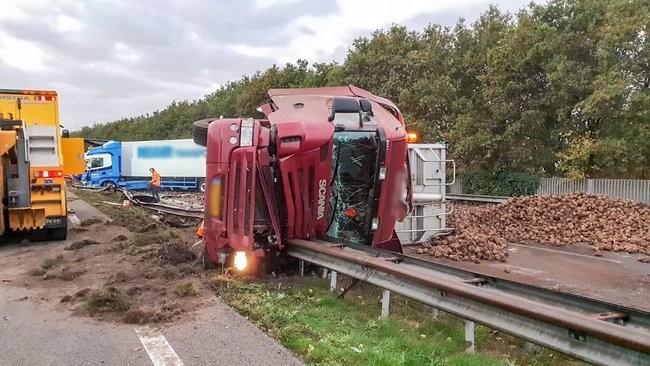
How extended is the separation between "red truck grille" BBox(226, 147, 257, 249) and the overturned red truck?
0.01 metres

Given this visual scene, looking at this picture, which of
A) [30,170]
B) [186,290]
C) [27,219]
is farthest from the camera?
[27,219]

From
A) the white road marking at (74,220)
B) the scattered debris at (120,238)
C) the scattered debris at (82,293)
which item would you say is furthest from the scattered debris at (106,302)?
the white road marking at (74,220)

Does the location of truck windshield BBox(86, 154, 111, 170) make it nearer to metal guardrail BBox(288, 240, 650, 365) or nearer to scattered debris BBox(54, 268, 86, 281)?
A: scattered debris BBox(54, 268, 86, 281)

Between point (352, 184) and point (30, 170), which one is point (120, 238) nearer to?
point (30, 170)

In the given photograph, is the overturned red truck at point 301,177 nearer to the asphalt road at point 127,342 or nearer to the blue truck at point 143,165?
the asphalt road at point 127,342

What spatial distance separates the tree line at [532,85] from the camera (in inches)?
974

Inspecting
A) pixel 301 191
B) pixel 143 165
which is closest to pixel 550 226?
pixel 301 191

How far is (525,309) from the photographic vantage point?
3.67 meters

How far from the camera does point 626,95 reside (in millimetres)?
24531

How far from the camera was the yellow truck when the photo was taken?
10523 millimetres

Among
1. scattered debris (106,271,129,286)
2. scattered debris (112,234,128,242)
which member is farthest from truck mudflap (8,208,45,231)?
scattered debris (106,271,129,286)

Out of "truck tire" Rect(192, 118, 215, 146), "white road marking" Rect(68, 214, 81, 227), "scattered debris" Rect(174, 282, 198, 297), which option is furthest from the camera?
Result: "white road marking" Rect(68, 214, 81, 227)

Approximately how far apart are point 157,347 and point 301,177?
272 cm

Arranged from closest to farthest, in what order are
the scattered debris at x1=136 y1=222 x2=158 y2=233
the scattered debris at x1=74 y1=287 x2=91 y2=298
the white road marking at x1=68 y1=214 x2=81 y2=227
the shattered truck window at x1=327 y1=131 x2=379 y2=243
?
the scattered debris at x1=74 y1=287 x2=91 y2=298 → the shattered truck window at x1=327 y1=131 x2=379 y2=243 → the scattered debris at x1=136 y1=222 x2=158 y2=233 → the white road marking at x1=68 y1=214 x2=81 y2=227
